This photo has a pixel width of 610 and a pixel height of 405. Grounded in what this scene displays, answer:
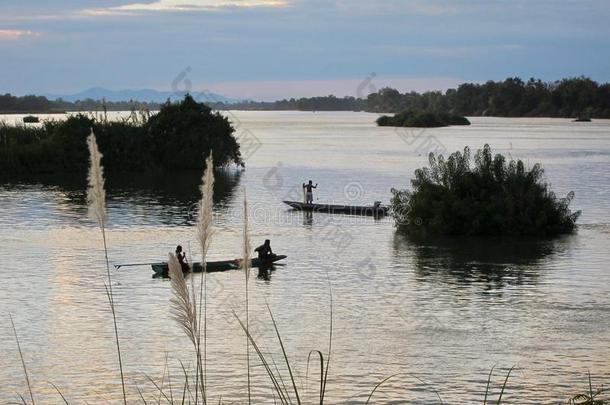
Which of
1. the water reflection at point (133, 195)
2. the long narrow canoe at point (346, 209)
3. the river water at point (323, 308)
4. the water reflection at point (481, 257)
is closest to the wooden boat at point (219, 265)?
the river water at point (323, 308)

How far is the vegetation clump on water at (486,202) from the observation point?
1561 inches

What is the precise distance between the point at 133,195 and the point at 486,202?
77.2 feet

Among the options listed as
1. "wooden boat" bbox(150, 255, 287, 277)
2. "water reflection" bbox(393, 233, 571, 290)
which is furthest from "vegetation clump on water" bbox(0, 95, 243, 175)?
"wooden boat" bbox(150, 255, 287, 277)

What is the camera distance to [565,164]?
86.1 m

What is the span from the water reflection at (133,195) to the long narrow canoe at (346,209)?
4495 millimetres

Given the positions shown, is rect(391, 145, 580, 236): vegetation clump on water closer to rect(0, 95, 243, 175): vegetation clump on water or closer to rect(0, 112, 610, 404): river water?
rect(0, 112, 610, 404): river water

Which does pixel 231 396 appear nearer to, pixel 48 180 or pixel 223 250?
pixel 223 250

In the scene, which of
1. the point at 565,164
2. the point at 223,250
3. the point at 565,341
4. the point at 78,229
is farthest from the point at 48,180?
the point at 565,341

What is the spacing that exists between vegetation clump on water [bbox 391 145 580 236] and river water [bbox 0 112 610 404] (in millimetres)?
1320

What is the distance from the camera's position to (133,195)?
5641cm

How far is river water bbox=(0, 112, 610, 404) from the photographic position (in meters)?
18.2

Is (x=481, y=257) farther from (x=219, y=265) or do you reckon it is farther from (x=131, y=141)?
(x=131, y=141)

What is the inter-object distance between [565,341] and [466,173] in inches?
749

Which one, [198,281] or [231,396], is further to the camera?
[198,281]
